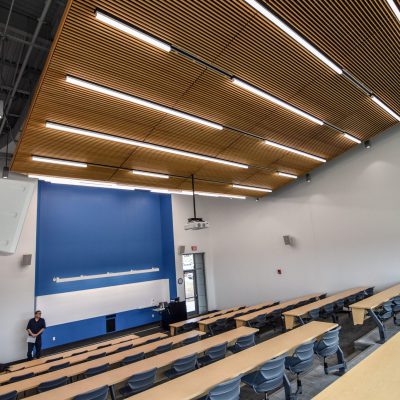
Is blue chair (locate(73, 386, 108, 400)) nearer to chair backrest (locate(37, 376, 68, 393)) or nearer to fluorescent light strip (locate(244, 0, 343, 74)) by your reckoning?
chair backrest (locate(37, 376, 68, 393))

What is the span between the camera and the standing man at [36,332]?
8219mm

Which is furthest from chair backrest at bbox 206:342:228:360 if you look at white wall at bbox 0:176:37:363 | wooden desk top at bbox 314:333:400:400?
white wall at bbox 0:176:37:363

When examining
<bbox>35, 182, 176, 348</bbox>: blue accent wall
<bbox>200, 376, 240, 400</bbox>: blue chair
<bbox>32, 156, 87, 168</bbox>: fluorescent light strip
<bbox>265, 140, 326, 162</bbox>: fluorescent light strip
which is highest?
<bbox>265, 140, 326, 162</bbox>: fluorescent light strip

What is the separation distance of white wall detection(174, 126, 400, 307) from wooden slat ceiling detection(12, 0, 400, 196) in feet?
5.82

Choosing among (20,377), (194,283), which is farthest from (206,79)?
(194,283)

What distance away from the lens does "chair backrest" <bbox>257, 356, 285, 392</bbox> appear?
137 inches

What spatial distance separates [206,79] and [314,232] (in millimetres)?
7609

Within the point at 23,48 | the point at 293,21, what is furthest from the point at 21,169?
the point at 293,21

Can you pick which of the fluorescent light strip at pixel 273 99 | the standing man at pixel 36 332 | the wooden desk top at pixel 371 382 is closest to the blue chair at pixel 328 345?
the wooden desk top at pixel 371 382

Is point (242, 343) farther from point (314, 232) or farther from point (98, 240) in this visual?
point (98, 240)

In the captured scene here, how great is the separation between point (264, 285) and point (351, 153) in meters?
6.13

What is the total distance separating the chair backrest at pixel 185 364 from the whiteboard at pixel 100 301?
6652 mm

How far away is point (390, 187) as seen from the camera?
9.18 metres

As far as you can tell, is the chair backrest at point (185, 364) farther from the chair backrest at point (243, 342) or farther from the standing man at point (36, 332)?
the standing man at point (36, 332)
